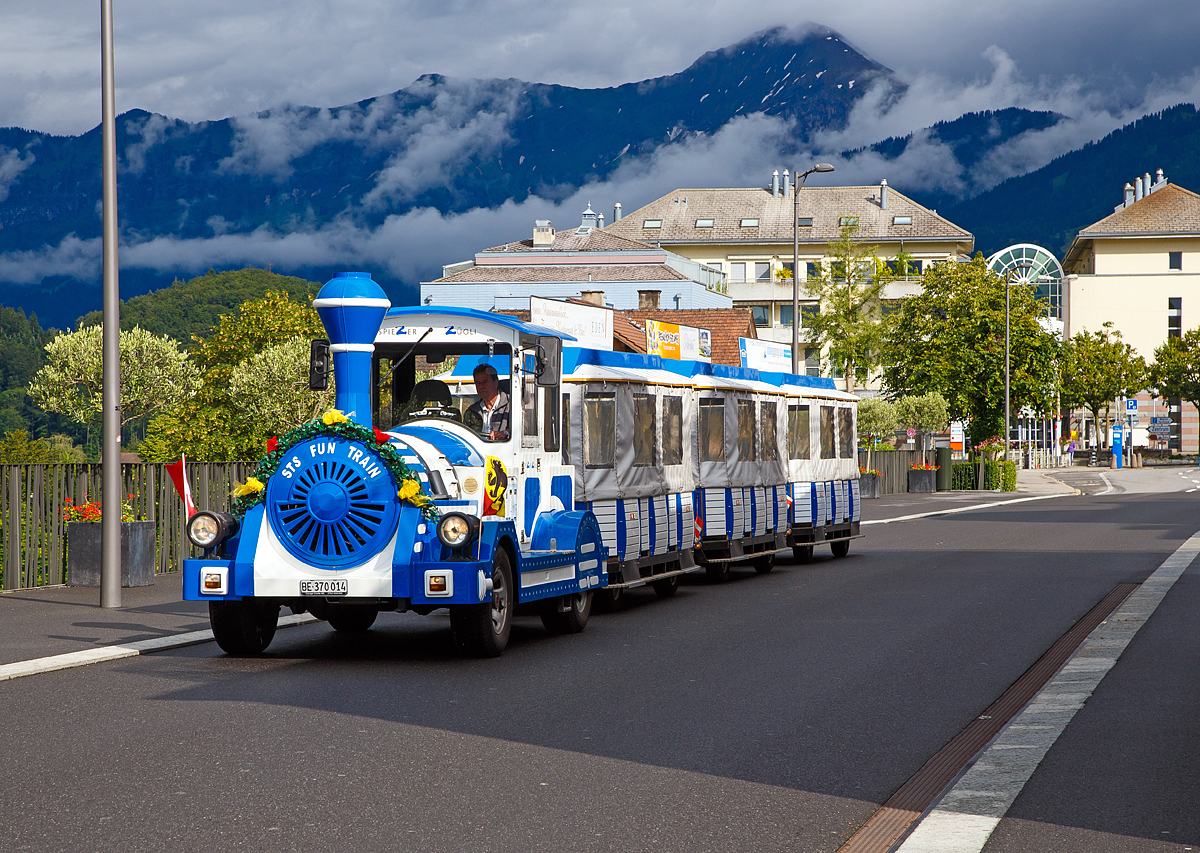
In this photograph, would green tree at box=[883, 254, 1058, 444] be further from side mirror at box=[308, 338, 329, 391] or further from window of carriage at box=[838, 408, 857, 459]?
side mirror at box=[308, 338, 329, 391]

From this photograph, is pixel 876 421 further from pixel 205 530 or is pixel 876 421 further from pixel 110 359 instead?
pixel 205 530

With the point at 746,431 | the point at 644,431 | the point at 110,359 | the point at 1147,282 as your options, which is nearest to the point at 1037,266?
the point at 1147,282

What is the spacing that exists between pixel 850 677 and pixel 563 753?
10.8ft

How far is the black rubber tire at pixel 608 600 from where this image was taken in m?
15.7

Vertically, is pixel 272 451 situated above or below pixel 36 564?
above

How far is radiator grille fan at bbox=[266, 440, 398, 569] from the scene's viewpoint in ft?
36.1

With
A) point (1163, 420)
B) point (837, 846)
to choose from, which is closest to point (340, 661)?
point (837, 846)

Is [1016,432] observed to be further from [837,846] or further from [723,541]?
[837,846]

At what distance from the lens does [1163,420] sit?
121500mm

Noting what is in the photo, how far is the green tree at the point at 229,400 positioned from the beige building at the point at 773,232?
63.7 m

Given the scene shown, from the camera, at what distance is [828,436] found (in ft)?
76.1

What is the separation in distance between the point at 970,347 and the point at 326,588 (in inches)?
2444

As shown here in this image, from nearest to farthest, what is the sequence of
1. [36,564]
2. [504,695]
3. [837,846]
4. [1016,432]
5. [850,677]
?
[837,846] → [504,695] → [850,677] → [36,564] → [1016,432]

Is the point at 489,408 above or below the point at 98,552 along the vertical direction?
above
